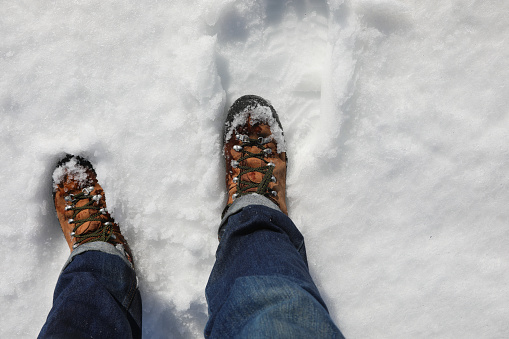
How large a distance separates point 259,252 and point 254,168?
16.9 inches

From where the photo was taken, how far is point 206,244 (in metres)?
1.33

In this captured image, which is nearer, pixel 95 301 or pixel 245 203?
pixel 95 301

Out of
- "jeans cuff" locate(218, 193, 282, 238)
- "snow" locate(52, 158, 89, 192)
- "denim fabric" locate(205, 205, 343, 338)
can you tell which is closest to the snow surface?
"snow" locate(52, 158, 89, 192)

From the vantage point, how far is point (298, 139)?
1.41 meters

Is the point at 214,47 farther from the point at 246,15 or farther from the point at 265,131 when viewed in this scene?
the point at 265,131

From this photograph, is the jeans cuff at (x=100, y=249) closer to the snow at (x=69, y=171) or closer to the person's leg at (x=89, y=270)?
the person's leg at (x=89, y=270)

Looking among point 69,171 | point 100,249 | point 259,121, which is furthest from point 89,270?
point 259,121

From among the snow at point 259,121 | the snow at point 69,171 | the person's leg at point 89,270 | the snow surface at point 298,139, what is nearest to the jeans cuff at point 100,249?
the person's leg at point 89,270

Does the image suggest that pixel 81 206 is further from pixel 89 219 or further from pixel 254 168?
pixel 254 168

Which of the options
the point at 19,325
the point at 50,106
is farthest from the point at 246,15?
the point at 19,325

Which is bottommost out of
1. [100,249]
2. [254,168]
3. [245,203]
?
[100,249]

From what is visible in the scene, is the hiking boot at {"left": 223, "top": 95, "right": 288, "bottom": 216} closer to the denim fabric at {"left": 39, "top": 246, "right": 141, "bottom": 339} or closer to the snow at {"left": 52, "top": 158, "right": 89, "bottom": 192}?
the denim fabric at {"left": 39, "top": 246, "right": 141, "bottom": 339}

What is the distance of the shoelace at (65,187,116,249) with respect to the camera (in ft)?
4.19

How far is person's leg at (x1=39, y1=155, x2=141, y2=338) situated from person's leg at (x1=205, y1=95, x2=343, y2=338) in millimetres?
310
